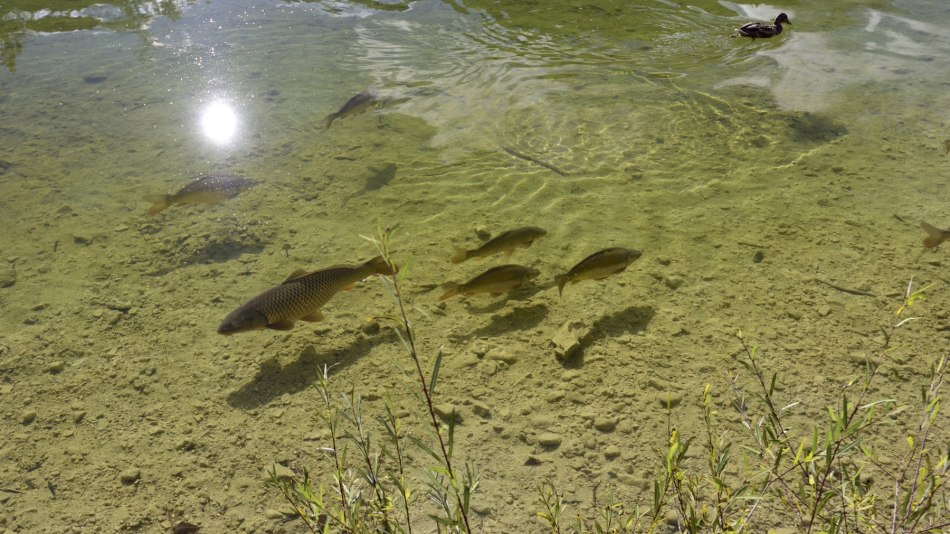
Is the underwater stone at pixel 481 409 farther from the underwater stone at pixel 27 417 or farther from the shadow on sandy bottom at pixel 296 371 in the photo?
the underwater stone at pixel 27 417

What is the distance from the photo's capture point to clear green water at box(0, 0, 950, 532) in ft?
13.1

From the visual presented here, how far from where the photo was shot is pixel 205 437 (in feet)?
13.3

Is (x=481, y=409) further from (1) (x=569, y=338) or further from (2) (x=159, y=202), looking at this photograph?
(2) (x=159, y=202)

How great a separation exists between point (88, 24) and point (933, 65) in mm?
13023

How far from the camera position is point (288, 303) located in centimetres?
458

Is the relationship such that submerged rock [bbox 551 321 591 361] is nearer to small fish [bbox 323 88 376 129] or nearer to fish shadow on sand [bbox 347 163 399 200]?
fish shadow on sand [bbox 347 163 399 200]

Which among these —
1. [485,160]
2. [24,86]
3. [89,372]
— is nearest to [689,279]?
[485,160]

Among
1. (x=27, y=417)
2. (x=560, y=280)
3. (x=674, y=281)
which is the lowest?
(x=27, y=417)

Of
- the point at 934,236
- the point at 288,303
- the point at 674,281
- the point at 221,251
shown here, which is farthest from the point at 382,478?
the point at 934,236

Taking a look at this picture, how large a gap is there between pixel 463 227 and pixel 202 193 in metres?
2.43

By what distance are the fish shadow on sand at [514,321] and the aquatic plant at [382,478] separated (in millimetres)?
640

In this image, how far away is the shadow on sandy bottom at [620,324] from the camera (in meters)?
4.63

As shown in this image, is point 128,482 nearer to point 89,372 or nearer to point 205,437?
point 205,437

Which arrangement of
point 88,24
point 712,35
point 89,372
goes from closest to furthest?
point 89,372
point 712,35
point 88,24
